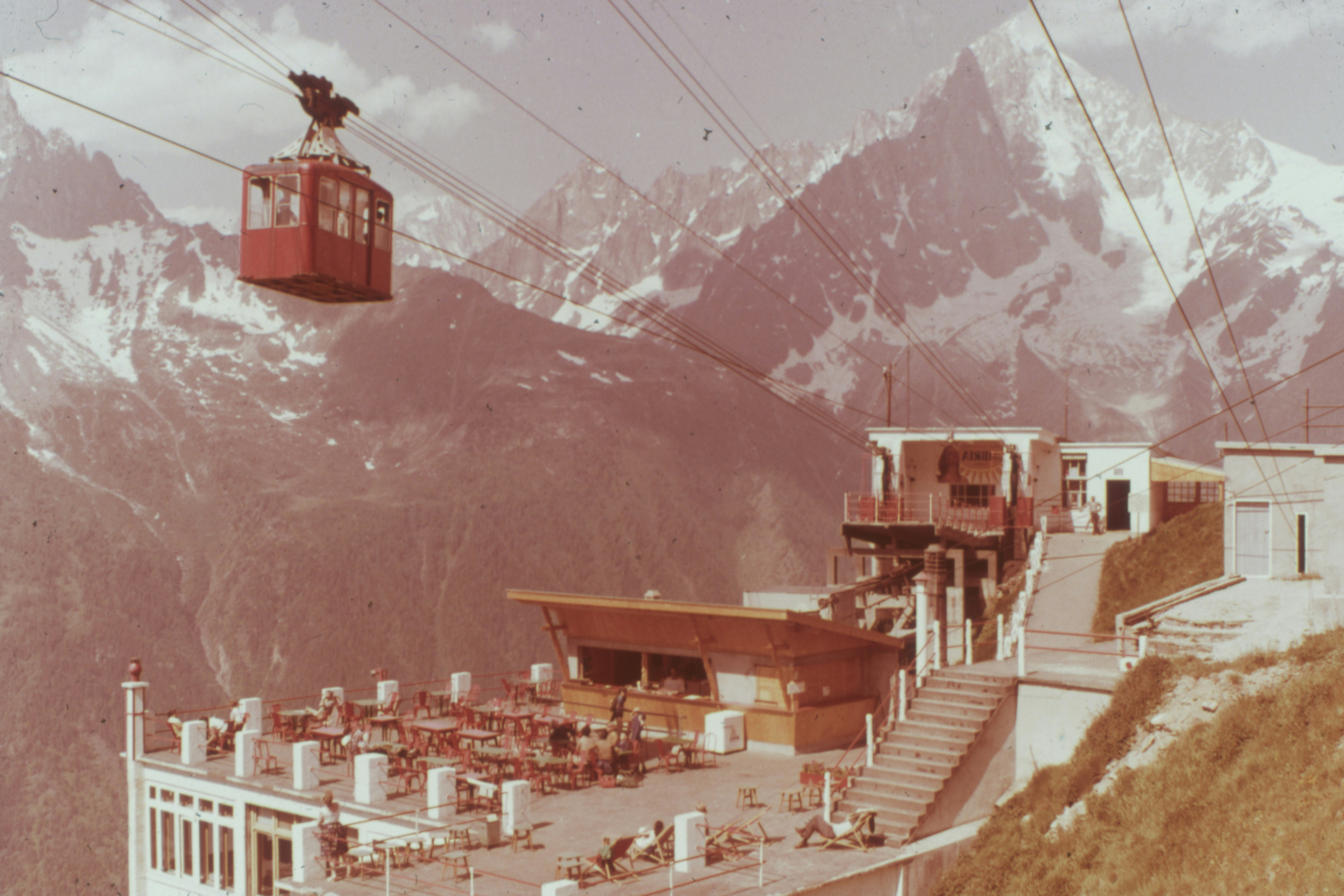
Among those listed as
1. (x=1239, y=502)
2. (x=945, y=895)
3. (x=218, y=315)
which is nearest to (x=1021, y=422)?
(x=218, y=315)

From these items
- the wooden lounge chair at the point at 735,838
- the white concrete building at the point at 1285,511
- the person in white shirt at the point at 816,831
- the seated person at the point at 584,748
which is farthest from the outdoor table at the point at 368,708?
the white concrete building at the point at 1285,511

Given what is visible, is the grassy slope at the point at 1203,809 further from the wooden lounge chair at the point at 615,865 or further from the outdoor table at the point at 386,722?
the outdoor table at the point at 386,722

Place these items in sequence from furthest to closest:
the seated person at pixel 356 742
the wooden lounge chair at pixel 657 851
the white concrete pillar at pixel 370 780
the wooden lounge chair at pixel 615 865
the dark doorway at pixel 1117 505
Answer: the dark doorway at pixel 1117 505
the seated person at pixel 356 742
the white concrete pillar at pixel 370 780
the wooden lounge chair at pixel 657 851
the wooden lounge chair at pixel 615 865

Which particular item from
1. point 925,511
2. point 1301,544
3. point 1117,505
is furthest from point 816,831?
point 1117,505

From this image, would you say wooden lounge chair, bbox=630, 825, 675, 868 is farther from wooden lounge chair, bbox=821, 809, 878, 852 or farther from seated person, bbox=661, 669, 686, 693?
seated person, bbox=661, 669, 686, 693

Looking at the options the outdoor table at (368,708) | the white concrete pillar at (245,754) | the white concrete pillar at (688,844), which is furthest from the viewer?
the outdoor table at (368,708)

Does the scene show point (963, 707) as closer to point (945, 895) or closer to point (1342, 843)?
point (945, 895)

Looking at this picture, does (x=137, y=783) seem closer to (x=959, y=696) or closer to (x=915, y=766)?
(x=915, y=766)
